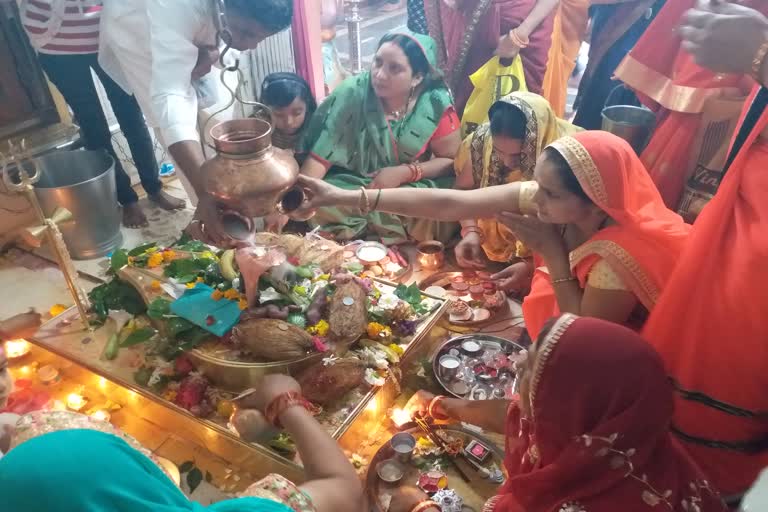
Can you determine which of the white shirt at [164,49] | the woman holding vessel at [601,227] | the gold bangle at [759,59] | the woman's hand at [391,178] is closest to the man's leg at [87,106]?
the white shirt at [164,49]

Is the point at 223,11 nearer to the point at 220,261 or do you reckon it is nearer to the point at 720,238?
the point at 220,261

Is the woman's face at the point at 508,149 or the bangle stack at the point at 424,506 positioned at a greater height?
the woman's face at the point at 508,149

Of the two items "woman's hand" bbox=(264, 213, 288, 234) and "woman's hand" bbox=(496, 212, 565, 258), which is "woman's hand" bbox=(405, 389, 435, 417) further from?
"woman's hand" bbox=(264, 213, 288, 234)

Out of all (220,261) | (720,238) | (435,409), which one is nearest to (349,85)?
(220,261)

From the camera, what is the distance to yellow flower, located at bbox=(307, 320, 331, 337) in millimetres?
2104

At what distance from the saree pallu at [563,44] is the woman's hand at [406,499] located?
9.98ft

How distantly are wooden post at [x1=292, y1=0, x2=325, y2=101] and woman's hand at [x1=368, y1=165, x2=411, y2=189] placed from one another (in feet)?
6.32

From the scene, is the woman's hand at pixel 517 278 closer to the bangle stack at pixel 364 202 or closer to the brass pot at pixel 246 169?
the bangle stack at pixel 364 202

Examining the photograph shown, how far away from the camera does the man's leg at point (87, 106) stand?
3.21 metres

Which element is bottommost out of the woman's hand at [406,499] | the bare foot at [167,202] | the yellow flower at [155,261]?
the bare foot at [167,202]

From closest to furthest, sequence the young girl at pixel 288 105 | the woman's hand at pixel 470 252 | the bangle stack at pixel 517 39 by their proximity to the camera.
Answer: the woman's hand at pixel 470 252 → the young girl at pixel 288 105 → the bangle stack at pixel 517 39

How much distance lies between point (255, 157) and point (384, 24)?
16.4ft

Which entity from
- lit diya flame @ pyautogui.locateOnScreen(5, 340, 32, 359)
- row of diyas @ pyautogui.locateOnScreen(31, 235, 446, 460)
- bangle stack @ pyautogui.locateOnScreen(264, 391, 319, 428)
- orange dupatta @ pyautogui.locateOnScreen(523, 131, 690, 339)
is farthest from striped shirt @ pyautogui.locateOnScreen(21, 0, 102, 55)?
orange dupatta @ pyautogui.locateOnScreen(523, 131, 690, 339)

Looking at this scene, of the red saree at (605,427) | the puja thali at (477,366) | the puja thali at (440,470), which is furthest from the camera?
the puja thali at (477,366)
